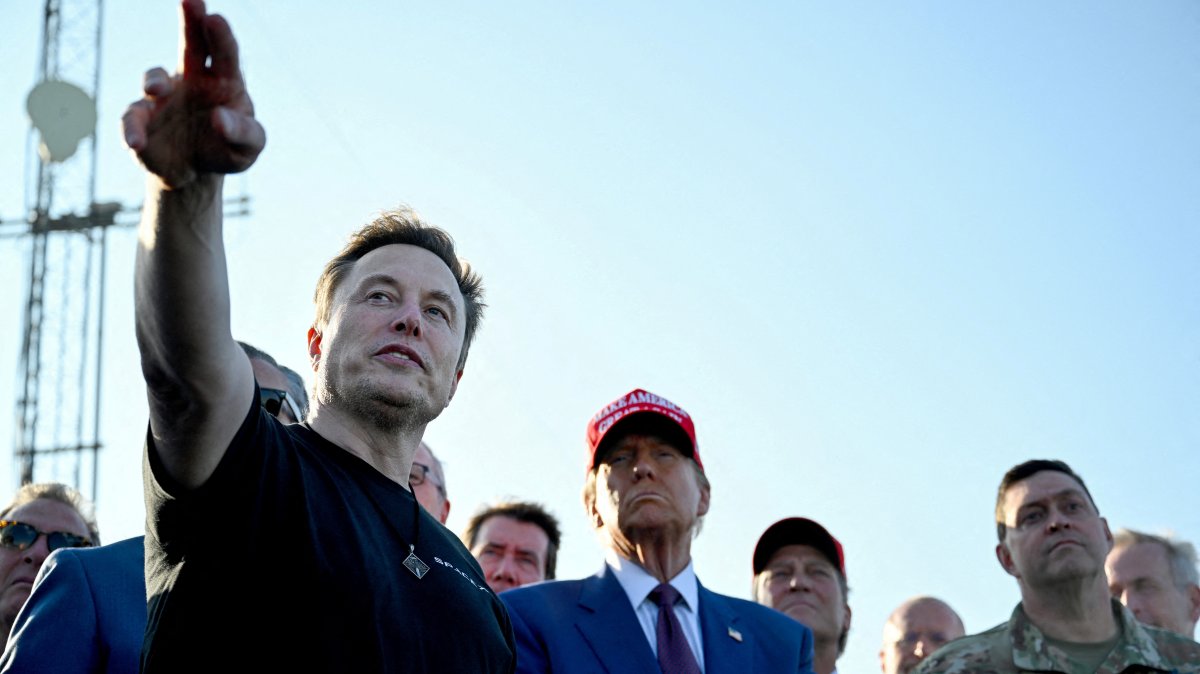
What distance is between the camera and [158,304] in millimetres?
2100

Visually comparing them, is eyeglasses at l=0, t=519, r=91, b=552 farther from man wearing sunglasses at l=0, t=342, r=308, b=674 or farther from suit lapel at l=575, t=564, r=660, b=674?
suit lapel at l=575, t=564, r=660, b=674

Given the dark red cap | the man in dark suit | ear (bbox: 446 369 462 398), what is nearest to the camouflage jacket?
the dark red cap

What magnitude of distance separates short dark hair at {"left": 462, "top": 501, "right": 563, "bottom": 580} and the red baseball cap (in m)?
1.58

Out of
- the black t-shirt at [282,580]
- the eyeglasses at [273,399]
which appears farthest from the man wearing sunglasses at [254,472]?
the eyeglasses at [273,399]

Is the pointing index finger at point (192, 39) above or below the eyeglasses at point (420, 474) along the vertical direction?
below

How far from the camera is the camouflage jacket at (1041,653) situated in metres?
5.16

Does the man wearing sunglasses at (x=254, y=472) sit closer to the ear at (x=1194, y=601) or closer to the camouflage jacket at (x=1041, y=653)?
the camouflage jacket at (x=1041, y=653)

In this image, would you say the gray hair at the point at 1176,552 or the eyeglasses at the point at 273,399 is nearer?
the eyeglasses at the point at 273,399

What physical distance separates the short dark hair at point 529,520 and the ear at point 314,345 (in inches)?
127

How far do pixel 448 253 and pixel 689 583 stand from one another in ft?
5.87

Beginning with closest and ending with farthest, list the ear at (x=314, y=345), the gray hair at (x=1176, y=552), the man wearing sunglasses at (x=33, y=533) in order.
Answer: the ear at (x=314, y=345) < the man wearing sunglasses at (x=33, y=533) < the gray hair at (x=1176, y=552)

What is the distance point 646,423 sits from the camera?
16.4 ft

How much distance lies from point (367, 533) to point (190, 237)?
763 mm

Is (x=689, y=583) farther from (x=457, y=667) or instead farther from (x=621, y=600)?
(x=457, y=667)
